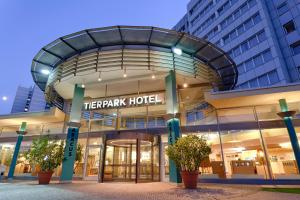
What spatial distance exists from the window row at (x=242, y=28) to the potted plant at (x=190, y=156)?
90.5 ft

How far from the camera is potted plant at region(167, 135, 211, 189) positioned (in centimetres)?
983

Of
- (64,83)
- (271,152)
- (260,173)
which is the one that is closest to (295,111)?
(271,152)

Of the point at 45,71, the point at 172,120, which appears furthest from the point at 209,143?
the point at 45,71

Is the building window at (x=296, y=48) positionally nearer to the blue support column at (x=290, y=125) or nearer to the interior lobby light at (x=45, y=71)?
the blue support column at (x=290, y=125)

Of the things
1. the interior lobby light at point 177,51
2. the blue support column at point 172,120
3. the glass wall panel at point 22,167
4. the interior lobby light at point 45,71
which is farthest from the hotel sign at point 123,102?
the glass wall panel at point 22,167

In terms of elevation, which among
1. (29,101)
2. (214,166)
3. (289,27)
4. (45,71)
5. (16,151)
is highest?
(29,101)

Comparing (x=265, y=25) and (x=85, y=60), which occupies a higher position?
(x=265, y=25)

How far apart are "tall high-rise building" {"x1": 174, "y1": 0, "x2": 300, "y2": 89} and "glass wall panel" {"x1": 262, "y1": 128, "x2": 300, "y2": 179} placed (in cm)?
1391

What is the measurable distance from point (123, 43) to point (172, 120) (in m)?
6.87

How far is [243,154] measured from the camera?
13836mm

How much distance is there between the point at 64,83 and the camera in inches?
664

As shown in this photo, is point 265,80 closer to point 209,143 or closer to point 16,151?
point 209,143

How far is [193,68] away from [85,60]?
8.59 metres

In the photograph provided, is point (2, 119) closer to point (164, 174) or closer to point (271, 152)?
point (164, 174)
